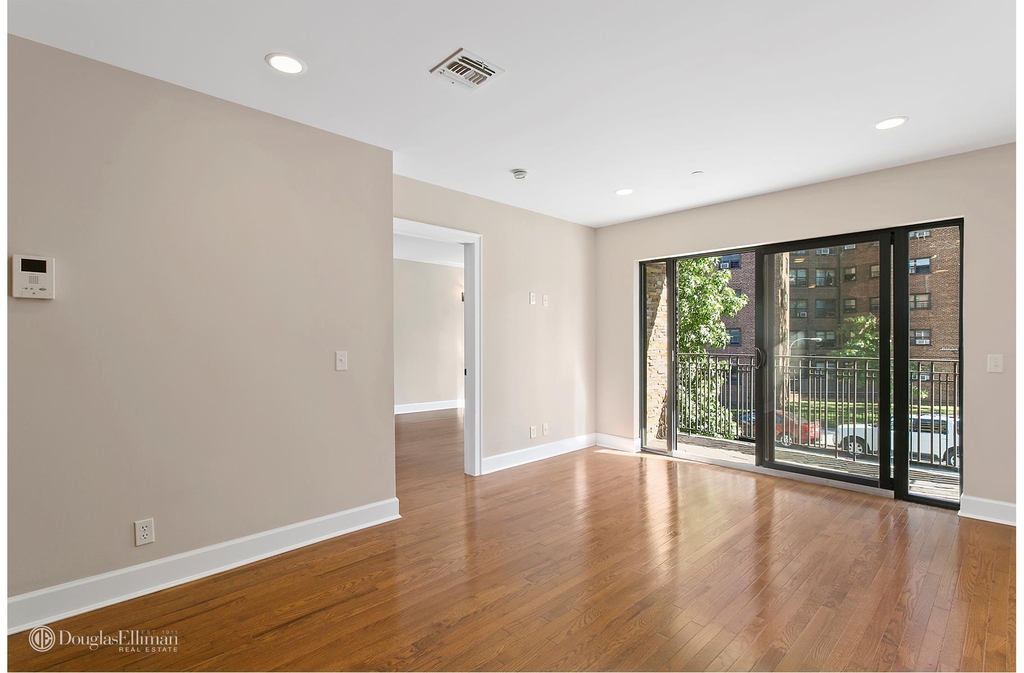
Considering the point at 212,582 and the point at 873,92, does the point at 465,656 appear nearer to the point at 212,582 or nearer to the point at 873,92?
the point at 212,582

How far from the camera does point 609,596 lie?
256 cm

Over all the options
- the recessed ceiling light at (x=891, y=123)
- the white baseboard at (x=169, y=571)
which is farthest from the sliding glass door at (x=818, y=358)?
the white baseboard at (x=169, y=571)

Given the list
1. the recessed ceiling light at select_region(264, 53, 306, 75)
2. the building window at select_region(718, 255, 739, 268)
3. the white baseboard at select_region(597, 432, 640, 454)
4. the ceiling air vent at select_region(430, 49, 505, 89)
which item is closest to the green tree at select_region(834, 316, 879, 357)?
the building window at select_region(718, 255, 739, 268)

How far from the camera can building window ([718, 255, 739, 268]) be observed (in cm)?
504

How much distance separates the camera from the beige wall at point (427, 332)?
346 inches

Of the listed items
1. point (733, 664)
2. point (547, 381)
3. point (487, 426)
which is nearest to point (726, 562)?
point (733, 664)

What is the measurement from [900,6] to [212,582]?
412 cm

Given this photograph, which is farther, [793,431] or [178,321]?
[793,431]

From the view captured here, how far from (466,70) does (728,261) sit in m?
3.53

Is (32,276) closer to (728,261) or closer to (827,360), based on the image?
(728,261)

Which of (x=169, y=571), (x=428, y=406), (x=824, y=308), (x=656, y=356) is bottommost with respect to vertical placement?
(x=428, y=406)

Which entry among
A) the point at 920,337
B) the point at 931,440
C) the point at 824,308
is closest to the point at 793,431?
the point at 931,440

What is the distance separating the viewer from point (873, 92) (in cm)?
278

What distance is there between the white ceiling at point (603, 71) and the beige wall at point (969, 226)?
221 mm
